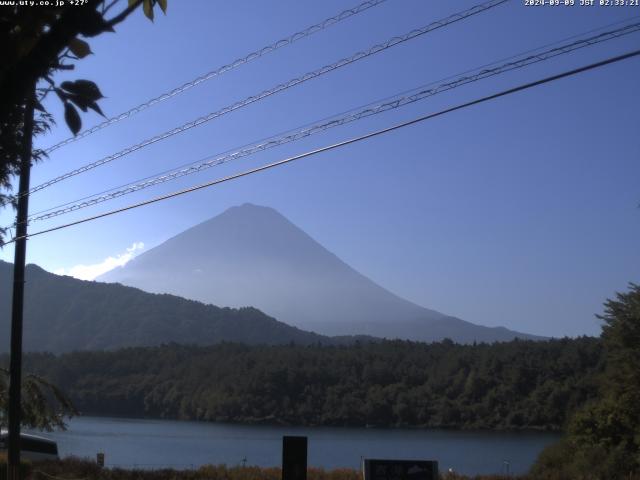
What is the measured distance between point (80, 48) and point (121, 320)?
171 m

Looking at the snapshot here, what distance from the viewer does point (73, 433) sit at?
62844mm

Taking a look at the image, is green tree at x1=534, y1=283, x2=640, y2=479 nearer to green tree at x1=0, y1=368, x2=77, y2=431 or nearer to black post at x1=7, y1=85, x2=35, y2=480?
green tree at x1=0, y1=368, x2=77, y2=431

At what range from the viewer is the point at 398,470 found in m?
10.8

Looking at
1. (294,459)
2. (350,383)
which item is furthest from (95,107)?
(350,383)

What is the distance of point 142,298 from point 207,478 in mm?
163954

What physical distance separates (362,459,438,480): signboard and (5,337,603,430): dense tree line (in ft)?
181

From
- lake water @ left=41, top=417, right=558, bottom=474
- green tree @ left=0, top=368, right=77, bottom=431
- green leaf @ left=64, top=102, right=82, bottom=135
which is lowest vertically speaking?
lake water @ left=41, top=417, right=558, bottom=474

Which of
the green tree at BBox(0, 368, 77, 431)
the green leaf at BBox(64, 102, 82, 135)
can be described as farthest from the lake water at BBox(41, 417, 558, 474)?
the green leaf at BBox(64, 102, 82, 135)

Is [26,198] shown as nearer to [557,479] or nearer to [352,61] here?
[352,61]

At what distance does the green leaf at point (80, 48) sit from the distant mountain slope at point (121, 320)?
15437 centimetres

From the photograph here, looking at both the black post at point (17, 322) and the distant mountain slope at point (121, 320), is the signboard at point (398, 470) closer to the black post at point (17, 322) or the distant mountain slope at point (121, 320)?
the black post at point (17, 322)

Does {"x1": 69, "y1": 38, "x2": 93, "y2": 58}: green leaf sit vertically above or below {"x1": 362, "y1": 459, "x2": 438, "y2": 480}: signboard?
above

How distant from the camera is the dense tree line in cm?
7012

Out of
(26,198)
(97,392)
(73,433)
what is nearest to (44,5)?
(26,198)
